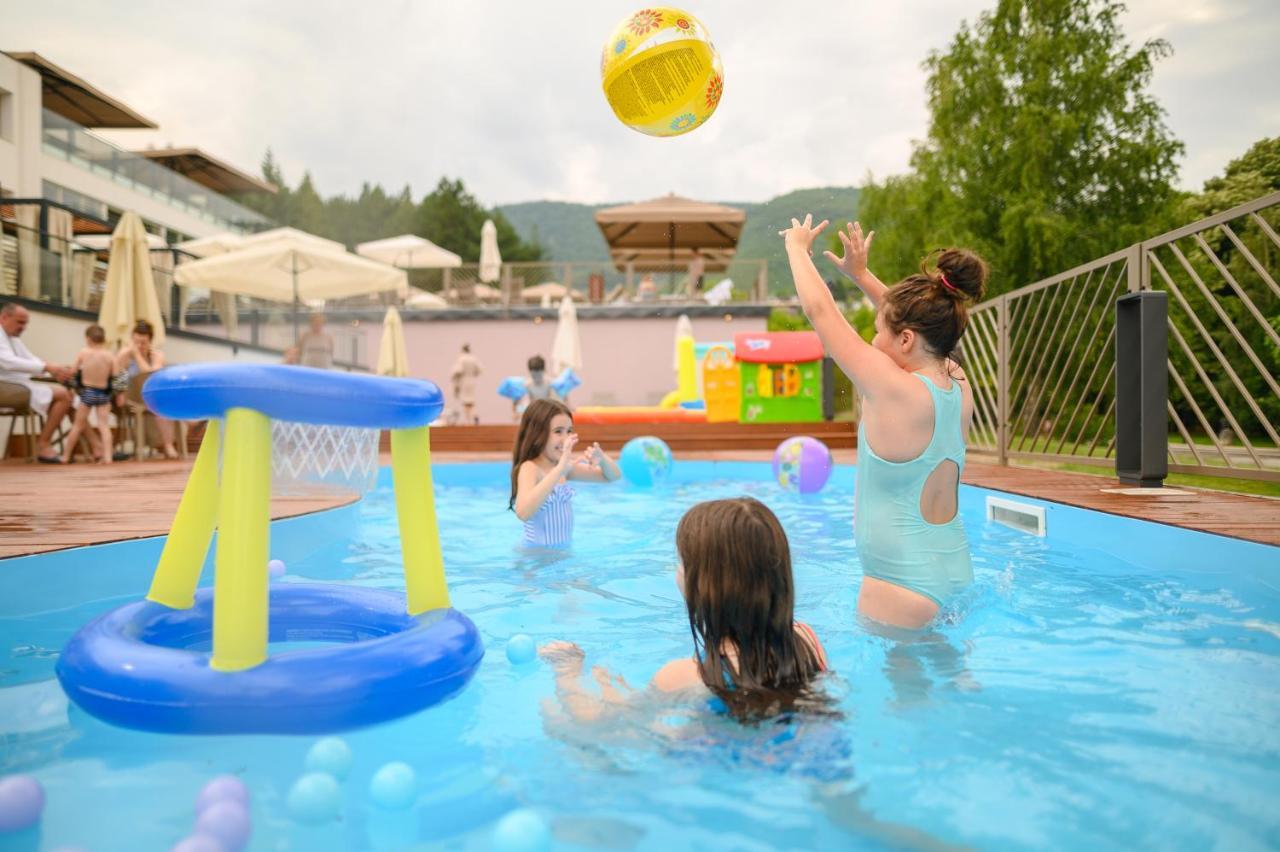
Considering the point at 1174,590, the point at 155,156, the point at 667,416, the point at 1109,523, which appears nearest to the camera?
the point at 1174,590

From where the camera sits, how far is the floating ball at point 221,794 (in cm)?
153

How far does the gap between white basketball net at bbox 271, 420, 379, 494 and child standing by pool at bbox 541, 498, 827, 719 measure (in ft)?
19.9

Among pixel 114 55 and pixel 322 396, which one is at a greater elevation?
pixel 114 55

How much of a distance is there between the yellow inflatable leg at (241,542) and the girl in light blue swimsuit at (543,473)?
2228mm

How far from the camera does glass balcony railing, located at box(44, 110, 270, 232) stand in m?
21.5

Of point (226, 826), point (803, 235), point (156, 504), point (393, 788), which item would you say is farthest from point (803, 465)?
point (226, 826)

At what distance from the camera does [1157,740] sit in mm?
1973

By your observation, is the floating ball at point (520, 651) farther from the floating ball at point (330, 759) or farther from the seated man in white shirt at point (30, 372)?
the seated man in white shirt at point (30, 372)

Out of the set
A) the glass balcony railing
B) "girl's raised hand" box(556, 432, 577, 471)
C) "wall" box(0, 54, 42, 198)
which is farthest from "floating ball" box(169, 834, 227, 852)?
the glass balcony railing

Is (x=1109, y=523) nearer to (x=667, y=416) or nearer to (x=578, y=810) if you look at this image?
(x=578, y=810)

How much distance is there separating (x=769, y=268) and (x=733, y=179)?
44555 mm

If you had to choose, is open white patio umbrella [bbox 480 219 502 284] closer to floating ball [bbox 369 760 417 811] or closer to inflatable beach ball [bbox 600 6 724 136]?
inflatable beach ball [bbox 600 6 724 136]

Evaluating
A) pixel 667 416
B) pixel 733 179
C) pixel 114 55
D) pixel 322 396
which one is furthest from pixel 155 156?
pixel 733 179

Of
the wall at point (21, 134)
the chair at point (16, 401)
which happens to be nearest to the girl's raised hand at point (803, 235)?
the chair at point (16, 401)
